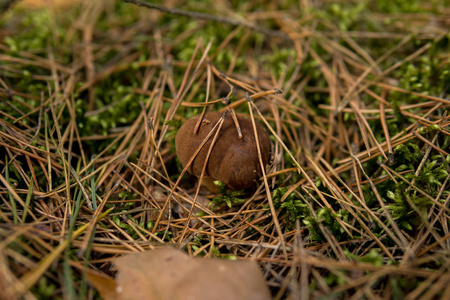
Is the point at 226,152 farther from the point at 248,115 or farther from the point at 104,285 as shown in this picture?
the point at 104,285

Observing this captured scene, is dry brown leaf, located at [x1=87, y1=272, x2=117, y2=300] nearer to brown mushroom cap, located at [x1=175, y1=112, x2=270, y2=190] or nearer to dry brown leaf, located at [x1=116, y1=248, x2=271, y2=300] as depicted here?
dry brown leaf, located at [x1=116, y1=248, x2=271, y2=300]

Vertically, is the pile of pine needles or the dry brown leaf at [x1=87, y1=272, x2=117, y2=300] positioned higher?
the pile of pine needles

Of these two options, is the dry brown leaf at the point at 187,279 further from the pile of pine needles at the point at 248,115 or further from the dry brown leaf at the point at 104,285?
the pile of pine needles at the point at 248,115

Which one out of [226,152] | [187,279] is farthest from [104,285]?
[226,152]

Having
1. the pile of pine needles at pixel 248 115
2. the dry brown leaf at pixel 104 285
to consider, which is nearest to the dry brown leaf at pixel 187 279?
the dry brown leaf at pixel 104 285

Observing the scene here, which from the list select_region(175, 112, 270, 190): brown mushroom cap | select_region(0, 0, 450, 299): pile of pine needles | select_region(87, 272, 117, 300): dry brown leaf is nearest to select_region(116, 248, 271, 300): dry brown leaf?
select_region(87, 272, 117, 300): dry brown leaf

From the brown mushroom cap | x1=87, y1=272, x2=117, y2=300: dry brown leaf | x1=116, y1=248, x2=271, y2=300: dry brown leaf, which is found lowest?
x1=87, y1=272, x2=117, y2=300: dry brown leaf

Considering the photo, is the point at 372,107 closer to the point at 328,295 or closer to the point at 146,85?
the point at 328,295
